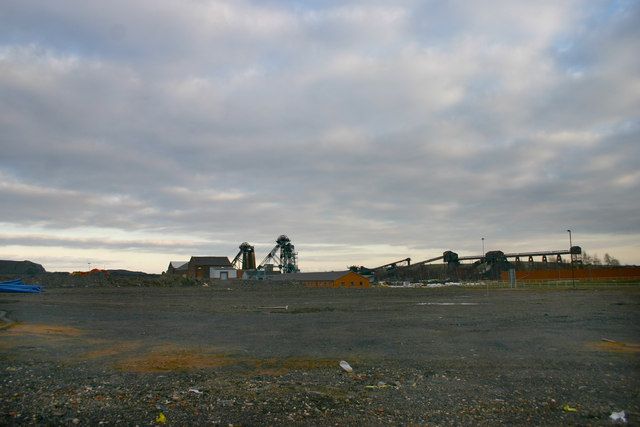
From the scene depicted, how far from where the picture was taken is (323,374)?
40.1 ft

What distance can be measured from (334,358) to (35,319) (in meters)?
20.0

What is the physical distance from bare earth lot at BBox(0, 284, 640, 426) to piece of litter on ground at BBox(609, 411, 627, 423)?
14 cm

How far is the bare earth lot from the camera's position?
898 cm

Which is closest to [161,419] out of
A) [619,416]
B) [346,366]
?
[346,366]

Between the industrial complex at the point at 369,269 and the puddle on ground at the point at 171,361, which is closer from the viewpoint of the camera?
the puddle on ground at the point at 171,361

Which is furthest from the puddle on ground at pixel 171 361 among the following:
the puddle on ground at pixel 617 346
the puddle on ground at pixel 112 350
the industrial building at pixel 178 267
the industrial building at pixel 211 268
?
the industrial building at pixel 178 267

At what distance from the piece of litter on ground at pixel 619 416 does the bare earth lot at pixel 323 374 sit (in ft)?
0.44

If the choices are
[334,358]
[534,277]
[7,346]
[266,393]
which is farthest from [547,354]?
[534,277]

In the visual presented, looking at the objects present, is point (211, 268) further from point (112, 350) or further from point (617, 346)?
point (617, 346)

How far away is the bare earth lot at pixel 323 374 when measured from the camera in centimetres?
898

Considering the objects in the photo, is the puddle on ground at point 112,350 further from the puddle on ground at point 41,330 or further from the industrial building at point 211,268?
the industrial building at point 211,268

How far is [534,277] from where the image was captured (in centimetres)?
9450

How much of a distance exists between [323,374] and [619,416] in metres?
6.42

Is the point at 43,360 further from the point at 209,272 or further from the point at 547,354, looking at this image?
the point at 209,272
